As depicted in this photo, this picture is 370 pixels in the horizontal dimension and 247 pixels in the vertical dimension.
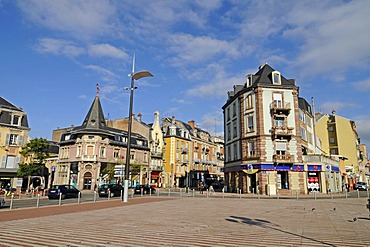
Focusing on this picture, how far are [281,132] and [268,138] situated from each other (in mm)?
1588

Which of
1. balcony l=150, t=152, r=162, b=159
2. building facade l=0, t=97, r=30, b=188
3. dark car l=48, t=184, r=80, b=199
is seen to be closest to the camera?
dark car l=48, t=184, r=80, b=199

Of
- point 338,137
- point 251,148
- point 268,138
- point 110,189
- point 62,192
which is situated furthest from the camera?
point 338,137

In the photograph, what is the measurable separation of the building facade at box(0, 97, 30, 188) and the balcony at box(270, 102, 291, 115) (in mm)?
32863

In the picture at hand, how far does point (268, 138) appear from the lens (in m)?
33.8

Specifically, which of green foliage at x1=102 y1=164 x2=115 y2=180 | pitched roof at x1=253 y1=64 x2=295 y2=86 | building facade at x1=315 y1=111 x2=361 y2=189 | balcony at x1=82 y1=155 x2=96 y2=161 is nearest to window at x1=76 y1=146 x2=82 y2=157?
balcony at x1=82 y1=155 x2=96 y2=161

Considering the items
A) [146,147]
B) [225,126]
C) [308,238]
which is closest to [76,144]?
[146,147]

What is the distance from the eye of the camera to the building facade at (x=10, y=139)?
3897cm

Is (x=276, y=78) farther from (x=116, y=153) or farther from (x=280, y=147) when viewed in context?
(x=116, y=153)

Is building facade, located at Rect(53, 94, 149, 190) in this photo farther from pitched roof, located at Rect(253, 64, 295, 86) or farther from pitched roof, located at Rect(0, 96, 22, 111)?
pitched roof, located at Rect(253, 64, 295, 86)

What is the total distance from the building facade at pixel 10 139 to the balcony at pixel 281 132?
33.0 metres

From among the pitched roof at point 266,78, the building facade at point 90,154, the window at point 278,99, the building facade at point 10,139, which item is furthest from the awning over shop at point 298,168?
the building facade at point 10,139

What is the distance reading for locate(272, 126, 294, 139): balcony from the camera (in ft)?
110

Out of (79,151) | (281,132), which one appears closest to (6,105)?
(79,151)

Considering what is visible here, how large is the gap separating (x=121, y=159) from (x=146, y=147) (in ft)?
21.9
